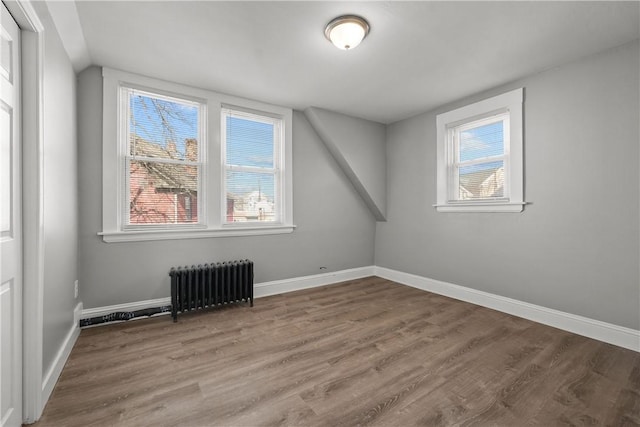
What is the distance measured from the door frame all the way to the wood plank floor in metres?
0.24

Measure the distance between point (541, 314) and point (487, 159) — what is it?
1763 millimetres

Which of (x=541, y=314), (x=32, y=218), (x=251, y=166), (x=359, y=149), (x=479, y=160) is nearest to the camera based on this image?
(x=32, y=218)

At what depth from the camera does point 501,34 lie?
2.21 meters

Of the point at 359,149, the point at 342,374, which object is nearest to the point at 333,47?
the point at 359,149

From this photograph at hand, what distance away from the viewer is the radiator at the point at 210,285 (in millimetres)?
2852

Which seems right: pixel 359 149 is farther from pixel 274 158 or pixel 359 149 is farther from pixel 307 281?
pixel 307 281

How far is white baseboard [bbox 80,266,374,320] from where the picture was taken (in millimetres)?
2728

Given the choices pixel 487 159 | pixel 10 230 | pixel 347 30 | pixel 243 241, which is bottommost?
pixel 243 241

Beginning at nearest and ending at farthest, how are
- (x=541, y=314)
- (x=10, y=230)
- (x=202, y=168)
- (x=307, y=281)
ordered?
(x=10, y=230), (x=541, y=314), (x=202, y=168), (x=307, y=281)

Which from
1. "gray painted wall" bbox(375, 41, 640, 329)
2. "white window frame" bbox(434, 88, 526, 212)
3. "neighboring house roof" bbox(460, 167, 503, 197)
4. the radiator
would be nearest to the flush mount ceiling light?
"white window frame" bbox(434, 88, 526, 212)

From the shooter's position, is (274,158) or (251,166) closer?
(251,166)

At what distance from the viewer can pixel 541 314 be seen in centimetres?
279

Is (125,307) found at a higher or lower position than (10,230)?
lower

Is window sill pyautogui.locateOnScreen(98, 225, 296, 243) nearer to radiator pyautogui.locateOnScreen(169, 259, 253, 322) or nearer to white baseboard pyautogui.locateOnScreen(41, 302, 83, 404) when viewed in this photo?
radiator pyautogui.locateOnScreen(169, 259, 253, 322)
